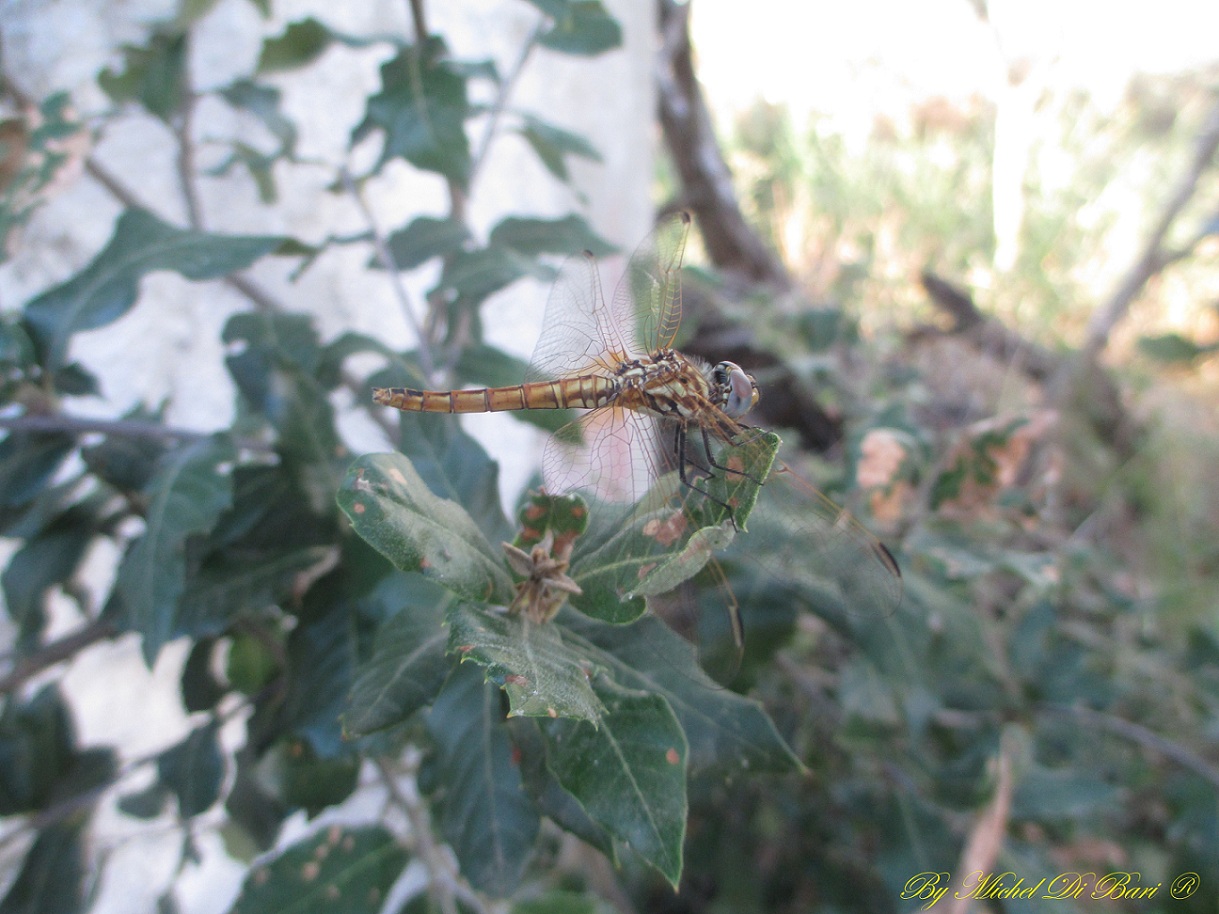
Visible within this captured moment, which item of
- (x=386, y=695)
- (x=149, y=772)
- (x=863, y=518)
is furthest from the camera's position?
(x=149, y=772)

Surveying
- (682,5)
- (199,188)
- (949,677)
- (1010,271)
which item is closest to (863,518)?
(949,677)

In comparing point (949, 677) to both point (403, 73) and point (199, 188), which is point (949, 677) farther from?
point (199, 188)

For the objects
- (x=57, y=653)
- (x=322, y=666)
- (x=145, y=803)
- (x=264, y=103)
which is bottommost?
(x=145, y=803)

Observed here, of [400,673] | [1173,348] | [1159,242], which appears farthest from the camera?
[1159,242]

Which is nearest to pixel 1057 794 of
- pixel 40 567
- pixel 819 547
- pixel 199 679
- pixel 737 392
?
pixel 819 547

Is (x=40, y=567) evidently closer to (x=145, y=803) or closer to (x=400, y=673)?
(x=145, y=803)

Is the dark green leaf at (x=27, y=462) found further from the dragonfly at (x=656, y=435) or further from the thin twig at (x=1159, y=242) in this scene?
the thin twig at (x=1159, y=242)

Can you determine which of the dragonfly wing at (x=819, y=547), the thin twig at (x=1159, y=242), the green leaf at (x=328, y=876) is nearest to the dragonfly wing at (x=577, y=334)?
the dragonfly wing at (x=819, y=547)

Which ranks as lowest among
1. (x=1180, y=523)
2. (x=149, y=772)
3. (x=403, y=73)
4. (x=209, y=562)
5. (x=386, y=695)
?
(x=149, y=772)
